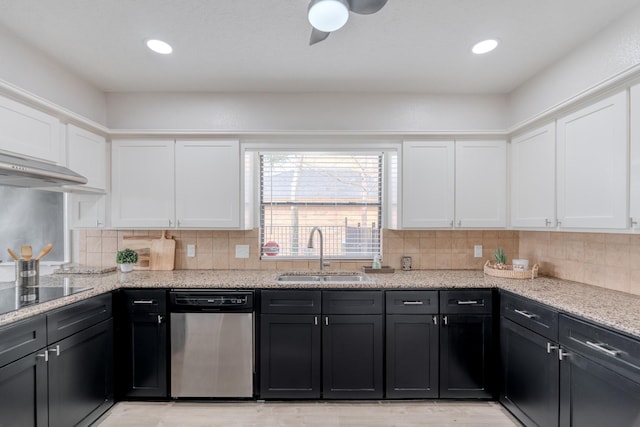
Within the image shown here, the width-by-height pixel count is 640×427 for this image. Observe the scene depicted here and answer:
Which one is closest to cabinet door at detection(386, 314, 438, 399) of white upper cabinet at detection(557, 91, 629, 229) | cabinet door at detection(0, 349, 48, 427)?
white upper cabinet at detection(557, 91, 629, 229)

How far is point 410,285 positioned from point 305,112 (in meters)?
1.77

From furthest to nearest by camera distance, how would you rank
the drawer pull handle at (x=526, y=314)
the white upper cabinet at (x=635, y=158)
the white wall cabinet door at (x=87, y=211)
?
1. the white wall cabinet door at (x=87, y=211)
2. the drawer pull handle at (x=526, y=314)
3. the white upper cabinet at (x=635, y=158)

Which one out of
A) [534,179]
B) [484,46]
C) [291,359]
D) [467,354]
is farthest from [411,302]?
[484,46]

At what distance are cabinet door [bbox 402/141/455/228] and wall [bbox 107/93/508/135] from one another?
9.0 inches

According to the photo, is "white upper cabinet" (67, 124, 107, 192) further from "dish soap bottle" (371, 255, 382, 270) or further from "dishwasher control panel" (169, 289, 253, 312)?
"dish soap bottle" (371, 255, 382, 270)

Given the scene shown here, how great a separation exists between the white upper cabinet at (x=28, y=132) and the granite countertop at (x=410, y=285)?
0.96 metres

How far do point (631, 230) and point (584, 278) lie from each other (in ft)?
2.67

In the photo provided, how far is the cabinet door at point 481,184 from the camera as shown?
2789 mm

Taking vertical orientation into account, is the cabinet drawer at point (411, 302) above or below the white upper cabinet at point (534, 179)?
below

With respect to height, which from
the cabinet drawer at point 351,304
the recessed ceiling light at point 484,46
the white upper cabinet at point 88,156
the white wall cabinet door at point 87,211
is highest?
the recessed ceiling light at point 484,46

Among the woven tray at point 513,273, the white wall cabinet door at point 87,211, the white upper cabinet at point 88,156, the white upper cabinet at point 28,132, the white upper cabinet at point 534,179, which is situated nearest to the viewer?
the white upper cabinet at point 28,132

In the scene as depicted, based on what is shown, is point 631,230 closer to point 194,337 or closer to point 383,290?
point 383,290

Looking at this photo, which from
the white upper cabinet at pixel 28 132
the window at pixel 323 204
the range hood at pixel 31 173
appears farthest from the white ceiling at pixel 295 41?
the range hood at pixel 31 173

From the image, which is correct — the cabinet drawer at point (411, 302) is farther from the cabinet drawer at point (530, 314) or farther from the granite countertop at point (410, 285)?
the cabinet drawer at point (530, 314)
